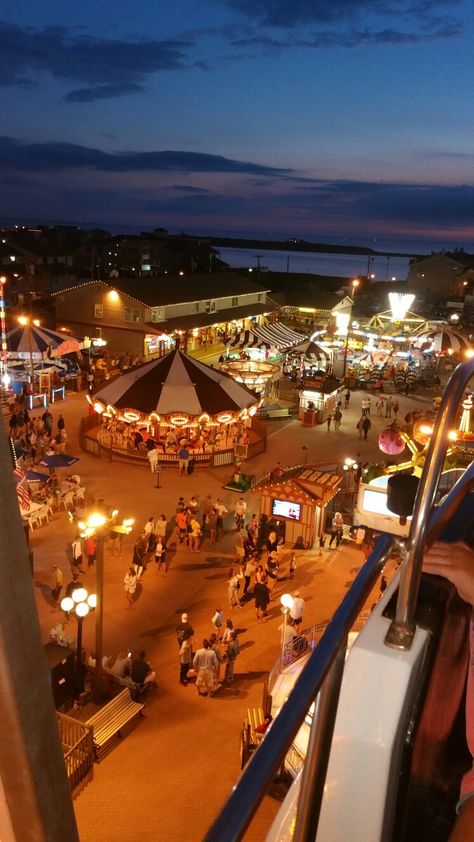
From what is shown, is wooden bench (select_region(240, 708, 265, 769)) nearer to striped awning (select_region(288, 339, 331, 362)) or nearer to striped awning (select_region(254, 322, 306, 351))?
striped awning (select_region(288, 339, 331, 362))

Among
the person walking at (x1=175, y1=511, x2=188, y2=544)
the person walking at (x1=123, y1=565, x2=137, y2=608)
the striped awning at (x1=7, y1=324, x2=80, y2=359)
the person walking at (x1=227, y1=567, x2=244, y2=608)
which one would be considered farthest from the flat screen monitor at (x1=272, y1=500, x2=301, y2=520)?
the striped awning at (x1=7, y1=324, x2=80, y2=359)

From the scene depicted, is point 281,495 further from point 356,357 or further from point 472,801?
point 356,357

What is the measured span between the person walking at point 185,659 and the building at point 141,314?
2354cm

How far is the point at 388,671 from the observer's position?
1.83 meters

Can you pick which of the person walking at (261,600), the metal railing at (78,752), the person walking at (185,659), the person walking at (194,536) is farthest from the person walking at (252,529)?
the metal railing at (78,752)

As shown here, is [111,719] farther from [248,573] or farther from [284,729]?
[284,729]

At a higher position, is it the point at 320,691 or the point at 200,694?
the point at 320,691

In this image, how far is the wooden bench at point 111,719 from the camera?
875 centimetres

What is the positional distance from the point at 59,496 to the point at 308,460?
925 cm

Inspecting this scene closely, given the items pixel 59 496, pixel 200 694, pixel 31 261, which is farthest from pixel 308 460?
pixel 31 261

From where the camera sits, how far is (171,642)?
1145cm

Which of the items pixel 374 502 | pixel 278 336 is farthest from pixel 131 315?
pixel 374 502

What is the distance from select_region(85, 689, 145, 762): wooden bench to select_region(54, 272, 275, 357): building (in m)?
24.4

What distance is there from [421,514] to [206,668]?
29.9 feet
